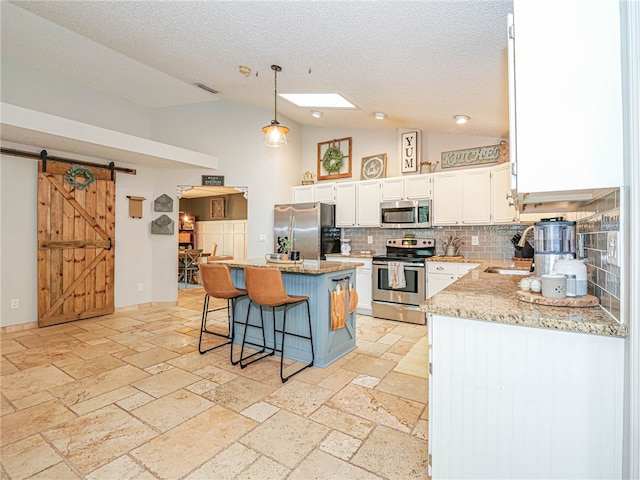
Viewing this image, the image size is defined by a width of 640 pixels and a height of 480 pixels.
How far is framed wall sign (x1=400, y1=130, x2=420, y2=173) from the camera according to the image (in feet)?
16.7

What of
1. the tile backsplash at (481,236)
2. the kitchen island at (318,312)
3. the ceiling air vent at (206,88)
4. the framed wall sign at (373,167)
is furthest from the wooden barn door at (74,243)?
the tile backsplash at (481,236)

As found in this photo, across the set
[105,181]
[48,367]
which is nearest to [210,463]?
[48,367]

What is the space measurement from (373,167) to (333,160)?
828 millimetres

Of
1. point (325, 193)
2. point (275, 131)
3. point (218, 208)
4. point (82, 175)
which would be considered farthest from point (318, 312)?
point (218, 208)

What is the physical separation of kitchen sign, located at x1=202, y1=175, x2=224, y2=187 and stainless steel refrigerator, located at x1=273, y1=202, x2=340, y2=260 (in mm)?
1079

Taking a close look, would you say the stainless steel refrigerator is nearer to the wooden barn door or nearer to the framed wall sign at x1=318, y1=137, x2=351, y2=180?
the framed wall sign at x1=318, y1=137, x2=351, y2=180

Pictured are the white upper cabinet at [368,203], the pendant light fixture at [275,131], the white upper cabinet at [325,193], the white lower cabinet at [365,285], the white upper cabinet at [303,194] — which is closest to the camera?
the pendant light fixture at [275,131]

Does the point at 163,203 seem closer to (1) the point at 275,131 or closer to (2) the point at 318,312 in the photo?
(1) the point at 275,131

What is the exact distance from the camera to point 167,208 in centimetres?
568

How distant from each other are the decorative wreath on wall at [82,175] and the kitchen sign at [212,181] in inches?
63.7

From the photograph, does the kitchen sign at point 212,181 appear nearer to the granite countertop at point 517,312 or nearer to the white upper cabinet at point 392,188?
the white upper cabinet at point 392,188

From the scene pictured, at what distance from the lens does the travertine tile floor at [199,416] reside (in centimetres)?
172

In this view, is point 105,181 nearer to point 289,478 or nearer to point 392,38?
point 392,38

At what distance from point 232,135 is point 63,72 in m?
2.41
